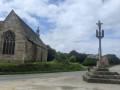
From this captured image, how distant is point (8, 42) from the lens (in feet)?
77.3

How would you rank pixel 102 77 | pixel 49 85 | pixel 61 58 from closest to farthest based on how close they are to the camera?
pixel 49 85 < pixel 102 77 < pixel 61 58

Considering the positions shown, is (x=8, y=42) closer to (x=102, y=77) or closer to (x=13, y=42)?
(x=13, y=42)

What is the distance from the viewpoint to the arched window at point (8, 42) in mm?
23312

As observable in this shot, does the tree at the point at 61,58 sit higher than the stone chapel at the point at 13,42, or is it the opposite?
the stone chapel at the point at 13,42

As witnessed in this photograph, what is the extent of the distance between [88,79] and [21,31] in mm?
17448

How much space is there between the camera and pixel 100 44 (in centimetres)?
1355

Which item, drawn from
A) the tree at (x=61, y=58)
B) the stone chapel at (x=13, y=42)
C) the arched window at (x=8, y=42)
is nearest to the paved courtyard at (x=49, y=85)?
the stone chapel at (x=13, y=42)

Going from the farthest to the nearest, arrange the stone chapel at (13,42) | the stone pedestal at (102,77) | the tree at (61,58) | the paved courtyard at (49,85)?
the tree at (61,58) < the stone chapel at (13,42) < the stone pedestal at (102,77) < the paved courtyard at (49,85)

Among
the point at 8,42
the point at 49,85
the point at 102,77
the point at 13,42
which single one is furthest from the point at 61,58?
the point at 49,85

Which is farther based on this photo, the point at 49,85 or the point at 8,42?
the point at 8,42

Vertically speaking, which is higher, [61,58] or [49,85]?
[61,58]

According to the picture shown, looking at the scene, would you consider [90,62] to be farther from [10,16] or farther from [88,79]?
[88,79]

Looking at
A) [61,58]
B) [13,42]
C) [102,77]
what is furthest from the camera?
[61,58]

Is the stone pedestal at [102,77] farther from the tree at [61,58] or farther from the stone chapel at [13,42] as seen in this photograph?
the tree at [61,58]
